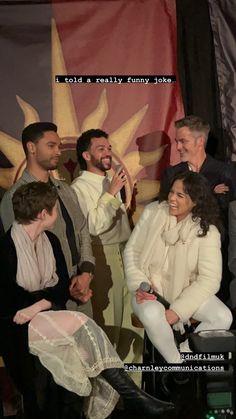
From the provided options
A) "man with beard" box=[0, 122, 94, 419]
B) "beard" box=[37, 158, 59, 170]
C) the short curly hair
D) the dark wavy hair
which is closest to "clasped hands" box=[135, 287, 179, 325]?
"man with beard" box=[0, 122, 94, 419]

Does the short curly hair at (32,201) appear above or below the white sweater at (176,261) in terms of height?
above

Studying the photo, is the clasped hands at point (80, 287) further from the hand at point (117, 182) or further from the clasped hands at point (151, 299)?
the hand at point (117, 182)

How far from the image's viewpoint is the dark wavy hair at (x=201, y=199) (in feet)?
9.59

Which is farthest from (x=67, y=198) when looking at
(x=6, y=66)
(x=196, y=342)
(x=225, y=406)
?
(x=225, y=406)

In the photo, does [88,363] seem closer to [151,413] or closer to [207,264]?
[151,413]

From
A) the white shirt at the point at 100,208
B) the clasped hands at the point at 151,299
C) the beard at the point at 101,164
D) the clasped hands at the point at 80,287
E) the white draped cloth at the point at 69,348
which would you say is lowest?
the white draped cloth at the point at 69,348

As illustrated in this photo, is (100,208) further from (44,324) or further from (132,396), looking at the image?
(132,396)

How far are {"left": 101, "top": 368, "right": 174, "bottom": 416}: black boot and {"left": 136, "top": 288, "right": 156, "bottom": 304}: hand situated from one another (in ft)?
1.01

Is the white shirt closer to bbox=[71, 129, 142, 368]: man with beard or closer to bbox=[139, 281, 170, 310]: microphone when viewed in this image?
bbox=[71, 129, 142, 368]: man with beard

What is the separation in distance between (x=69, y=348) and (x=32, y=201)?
64 centimetres

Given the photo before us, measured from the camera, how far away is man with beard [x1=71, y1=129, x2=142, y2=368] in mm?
2980

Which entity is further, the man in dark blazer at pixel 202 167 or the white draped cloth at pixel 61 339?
the man in dark blazer at pixel 202 167

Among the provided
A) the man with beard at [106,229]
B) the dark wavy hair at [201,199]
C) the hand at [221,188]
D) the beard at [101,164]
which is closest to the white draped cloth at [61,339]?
the man with beard at [106,229]

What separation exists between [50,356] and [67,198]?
2.21 ft
